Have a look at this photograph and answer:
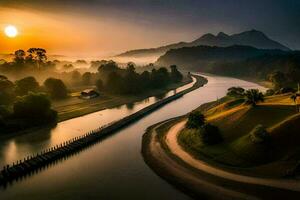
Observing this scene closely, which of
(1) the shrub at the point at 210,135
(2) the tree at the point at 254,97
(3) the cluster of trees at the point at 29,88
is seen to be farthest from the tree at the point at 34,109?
(2) the tree at the point at 254,97

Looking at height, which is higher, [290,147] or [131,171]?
[290,147]

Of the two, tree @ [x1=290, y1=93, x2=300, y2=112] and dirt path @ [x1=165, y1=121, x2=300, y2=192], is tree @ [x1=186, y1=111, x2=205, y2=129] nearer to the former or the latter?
dirt path @ [x1=165, y1=121, x2=300, y2=192]

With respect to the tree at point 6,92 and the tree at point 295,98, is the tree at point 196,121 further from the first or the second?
the tree at point 6,92

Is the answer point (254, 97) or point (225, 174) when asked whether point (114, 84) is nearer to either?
point (254, 97)

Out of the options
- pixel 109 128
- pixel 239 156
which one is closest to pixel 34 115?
pixel 109 128

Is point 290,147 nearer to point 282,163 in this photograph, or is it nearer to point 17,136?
point 282,163

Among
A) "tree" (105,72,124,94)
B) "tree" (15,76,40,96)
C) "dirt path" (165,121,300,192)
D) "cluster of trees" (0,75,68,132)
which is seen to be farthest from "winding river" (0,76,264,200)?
"tree" (105,72,124,94)

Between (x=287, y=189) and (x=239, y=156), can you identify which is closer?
(x=287, y=189)
